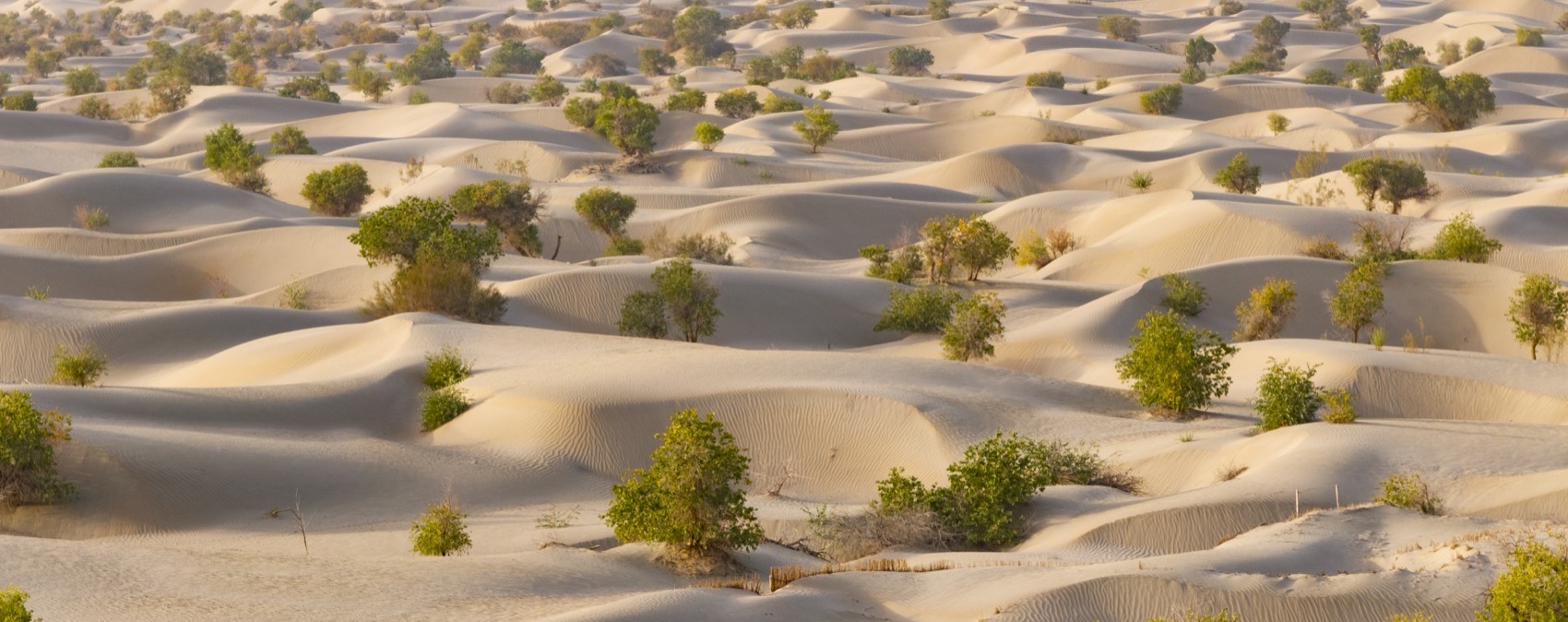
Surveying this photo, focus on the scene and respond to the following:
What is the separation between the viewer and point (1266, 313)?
24719mm

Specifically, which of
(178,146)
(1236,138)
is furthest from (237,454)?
(1236,138)

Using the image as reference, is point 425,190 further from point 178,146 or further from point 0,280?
point 178,146

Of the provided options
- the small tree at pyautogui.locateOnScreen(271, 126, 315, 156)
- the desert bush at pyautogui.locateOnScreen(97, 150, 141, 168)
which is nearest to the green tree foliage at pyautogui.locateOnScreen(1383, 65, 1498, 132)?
the small tree at pyautogui.locateOnScreen(271, 126, 315, 156)

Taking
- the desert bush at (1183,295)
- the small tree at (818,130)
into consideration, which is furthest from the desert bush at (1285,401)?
the small tree at (818,130)

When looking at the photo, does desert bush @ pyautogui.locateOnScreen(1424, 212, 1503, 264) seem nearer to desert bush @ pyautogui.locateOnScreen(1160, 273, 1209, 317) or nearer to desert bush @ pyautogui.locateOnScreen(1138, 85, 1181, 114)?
desert bush @ pyautogui.locateOnScreen(1160, 273, 1209, 317)

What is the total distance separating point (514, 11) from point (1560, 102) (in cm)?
7440

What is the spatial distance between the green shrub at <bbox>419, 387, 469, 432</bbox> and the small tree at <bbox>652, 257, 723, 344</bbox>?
704 centimetres

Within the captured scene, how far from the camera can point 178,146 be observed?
163ft

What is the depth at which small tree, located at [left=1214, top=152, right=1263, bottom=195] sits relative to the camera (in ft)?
133

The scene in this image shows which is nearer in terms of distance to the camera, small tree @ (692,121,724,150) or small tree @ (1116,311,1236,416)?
small tree @ (1116,311,1236,416)

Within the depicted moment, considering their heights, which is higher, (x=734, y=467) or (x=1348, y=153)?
(x=734, y=467)

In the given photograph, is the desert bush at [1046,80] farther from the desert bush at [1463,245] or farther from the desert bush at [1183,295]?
the desert bush at [1183,295]

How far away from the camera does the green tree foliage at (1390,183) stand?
36.2 m

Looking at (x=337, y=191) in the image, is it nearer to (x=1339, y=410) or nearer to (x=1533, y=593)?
(x=1339, y=410)
